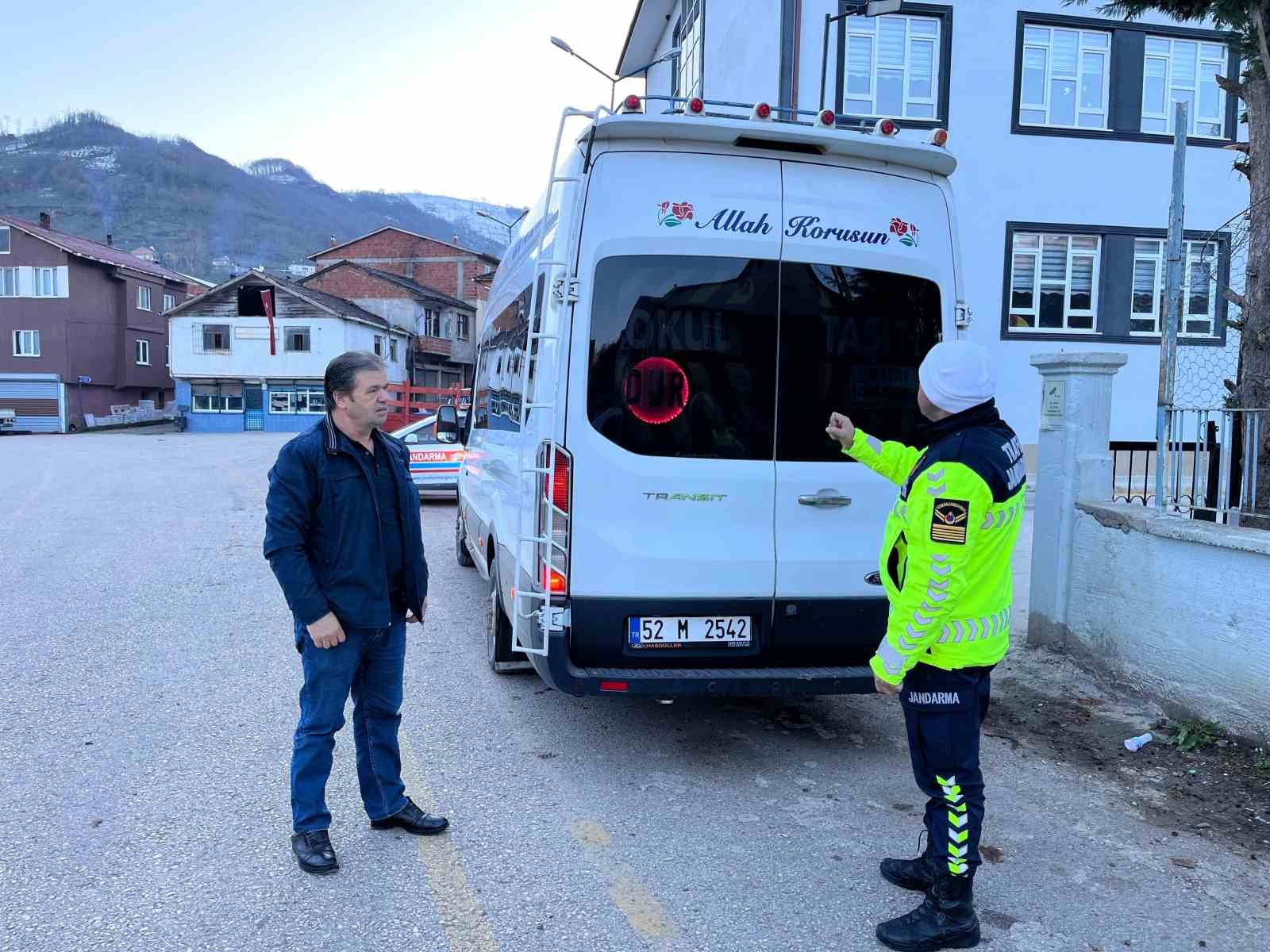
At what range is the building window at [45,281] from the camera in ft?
168

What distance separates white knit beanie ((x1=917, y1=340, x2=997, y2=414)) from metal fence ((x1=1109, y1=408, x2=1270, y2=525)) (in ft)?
9.33

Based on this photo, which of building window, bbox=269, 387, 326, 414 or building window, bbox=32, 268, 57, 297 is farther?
building window, bbox=269, 387, 326, 414

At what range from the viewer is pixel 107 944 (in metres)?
3.06

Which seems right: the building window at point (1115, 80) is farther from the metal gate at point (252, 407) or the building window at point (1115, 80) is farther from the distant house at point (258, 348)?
the metal gate at point (252, 407)

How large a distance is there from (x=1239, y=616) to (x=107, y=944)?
508 cm

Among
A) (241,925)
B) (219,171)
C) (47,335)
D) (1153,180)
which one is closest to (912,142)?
(241,925)

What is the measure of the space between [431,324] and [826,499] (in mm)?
55701

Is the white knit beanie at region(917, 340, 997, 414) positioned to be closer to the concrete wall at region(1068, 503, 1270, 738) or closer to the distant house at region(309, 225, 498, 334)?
the concrete wall at region(1068, 503, 1270, 738)

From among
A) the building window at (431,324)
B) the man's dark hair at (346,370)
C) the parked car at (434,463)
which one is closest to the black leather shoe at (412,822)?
the man's dark hair at (346,370)

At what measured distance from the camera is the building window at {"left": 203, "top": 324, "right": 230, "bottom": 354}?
168 feet

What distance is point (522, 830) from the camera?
3969mm

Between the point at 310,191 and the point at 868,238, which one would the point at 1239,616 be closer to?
the point at 868,238

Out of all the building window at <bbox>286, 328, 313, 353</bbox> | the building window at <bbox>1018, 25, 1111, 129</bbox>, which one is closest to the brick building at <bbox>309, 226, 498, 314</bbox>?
the building window at <bbox>286, 328, 313, 353</bbox>

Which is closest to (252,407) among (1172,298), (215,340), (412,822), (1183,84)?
(215,340)
